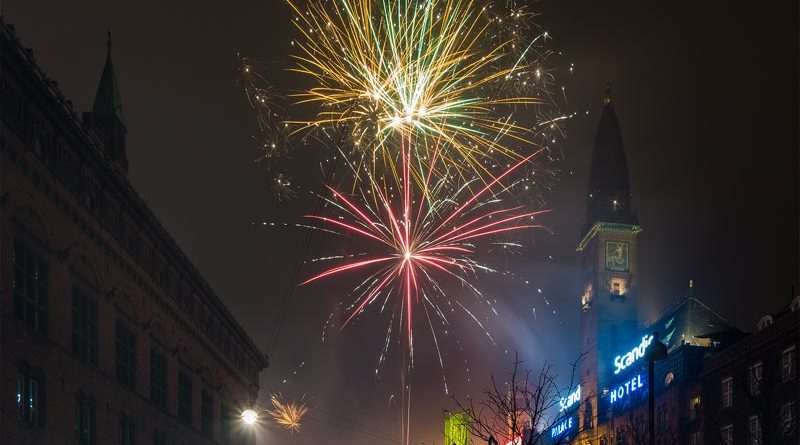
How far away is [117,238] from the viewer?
36.3 meters

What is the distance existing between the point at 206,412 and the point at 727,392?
113 feet

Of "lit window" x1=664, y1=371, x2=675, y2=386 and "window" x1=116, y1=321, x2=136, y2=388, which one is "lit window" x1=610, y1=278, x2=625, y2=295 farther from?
"window" x1=116, y1=321, x2=136, y2=388

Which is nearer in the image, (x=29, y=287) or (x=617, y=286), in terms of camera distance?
(x=29, y=287)

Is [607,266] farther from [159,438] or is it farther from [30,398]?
[30,398]

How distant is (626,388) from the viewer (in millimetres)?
88000

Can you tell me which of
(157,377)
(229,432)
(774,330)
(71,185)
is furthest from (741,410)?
(71,185)

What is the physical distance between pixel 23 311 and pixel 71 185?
5401 millimetres

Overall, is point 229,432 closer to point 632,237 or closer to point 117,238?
point 117,238

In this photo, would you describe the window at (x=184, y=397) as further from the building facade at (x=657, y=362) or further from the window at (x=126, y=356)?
the building facade at (x=657, y=362)

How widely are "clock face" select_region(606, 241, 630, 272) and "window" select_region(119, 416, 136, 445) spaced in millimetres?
81371

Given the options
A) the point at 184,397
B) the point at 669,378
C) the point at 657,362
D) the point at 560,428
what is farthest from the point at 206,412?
the point at 560,428

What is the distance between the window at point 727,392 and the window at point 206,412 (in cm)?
3339

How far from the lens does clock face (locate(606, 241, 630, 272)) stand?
112m

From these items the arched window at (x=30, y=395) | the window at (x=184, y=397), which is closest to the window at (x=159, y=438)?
the window at (x=184, y=397)
